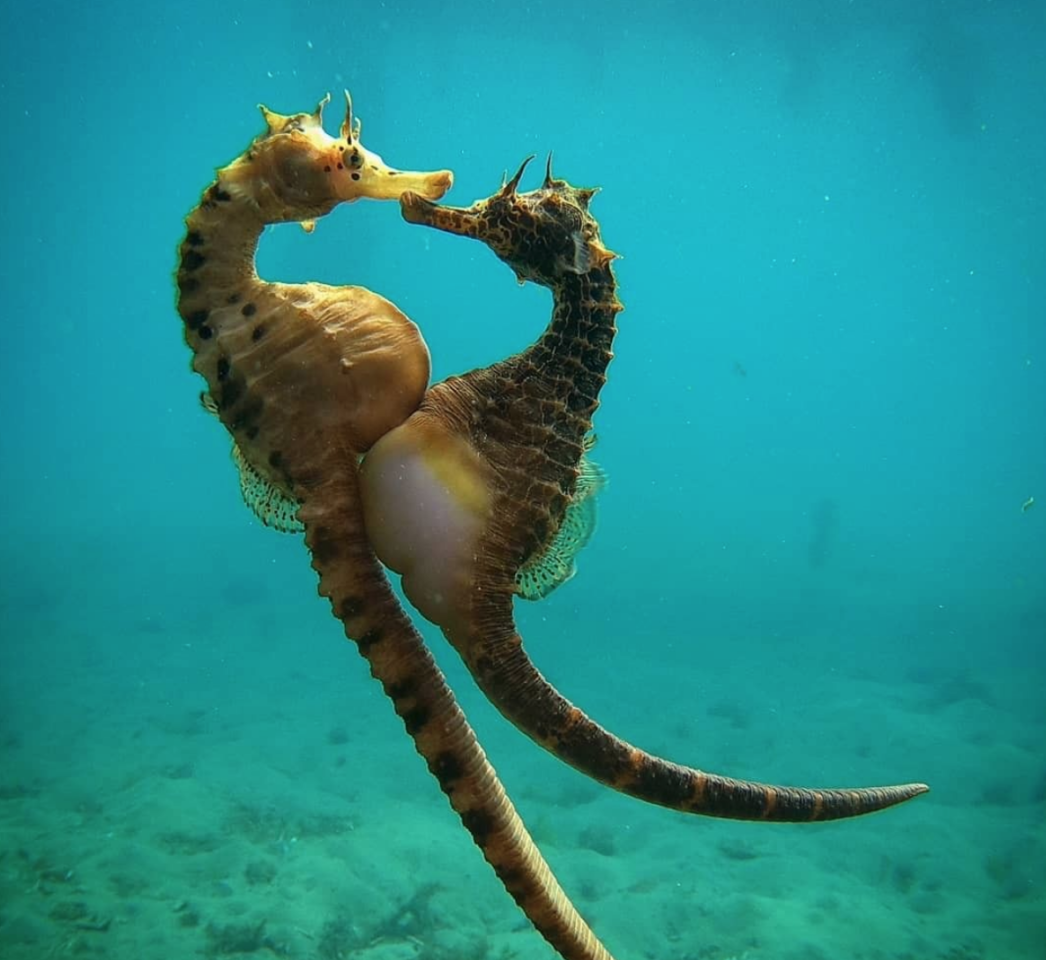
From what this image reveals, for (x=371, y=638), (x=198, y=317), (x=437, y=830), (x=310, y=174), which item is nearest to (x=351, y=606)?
(x=371, y=638)

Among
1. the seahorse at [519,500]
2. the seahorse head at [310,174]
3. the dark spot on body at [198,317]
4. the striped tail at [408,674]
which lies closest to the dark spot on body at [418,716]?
the striped tail at [408,674]

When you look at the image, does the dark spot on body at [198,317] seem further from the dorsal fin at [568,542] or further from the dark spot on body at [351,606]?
the dorsal fin at [568,542]

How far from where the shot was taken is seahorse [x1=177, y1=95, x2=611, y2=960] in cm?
172

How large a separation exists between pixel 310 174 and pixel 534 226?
50 cm

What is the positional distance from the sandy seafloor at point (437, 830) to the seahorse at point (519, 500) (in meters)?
6.02

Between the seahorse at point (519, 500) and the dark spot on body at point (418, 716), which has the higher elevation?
the seahorse at point (519, 500)

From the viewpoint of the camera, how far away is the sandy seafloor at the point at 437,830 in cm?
706

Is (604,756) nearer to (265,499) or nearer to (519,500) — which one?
(519,500)

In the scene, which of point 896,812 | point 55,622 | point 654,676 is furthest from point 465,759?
point 55,622

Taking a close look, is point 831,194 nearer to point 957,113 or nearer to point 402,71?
point 957,113

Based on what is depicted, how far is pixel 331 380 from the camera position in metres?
1.72

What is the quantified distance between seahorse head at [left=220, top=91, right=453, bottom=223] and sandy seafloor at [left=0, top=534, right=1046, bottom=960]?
6.58m

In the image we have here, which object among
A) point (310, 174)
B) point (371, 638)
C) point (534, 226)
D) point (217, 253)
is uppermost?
point (534, 226)

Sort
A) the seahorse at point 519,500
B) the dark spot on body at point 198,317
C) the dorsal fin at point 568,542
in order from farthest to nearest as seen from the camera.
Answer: the dorsal fin at point 568,542 → the dark spot on body at point 198,317 → the seahorse at point 519,500
